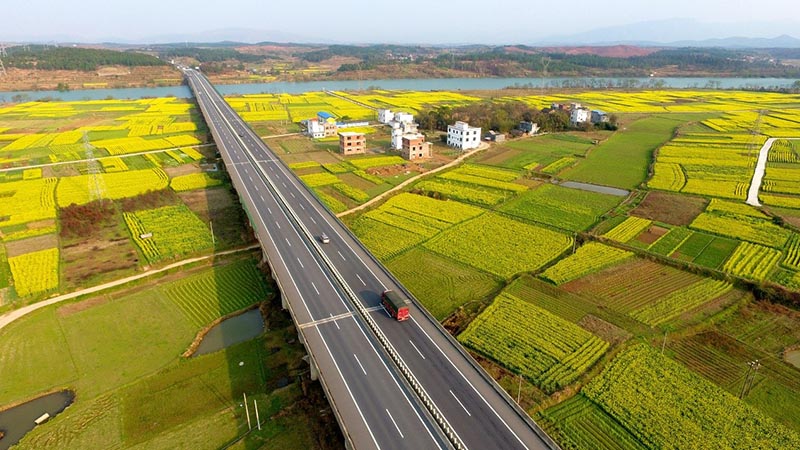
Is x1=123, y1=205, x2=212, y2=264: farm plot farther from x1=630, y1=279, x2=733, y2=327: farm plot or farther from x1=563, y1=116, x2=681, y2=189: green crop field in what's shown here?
x1=563, y1=116, x2=681, y2=189: green crop field

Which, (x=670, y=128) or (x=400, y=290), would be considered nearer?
(x=400, y=290)

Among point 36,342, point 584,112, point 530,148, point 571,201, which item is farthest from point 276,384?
point 584,112

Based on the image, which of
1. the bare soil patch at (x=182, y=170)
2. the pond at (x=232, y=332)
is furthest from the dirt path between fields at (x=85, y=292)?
the bare soil patch at (x=182, y=170)

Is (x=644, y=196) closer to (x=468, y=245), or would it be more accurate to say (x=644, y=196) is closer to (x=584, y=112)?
(x=468, y=245)

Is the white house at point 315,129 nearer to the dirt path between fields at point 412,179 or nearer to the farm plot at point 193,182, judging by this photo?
the farm plot at point 193,182

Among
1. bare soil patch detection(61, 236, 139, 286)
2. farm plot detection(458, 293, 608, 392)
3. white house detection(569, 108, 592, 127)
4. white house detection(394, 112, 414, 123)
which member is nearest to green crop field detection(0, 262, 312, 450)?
bare soil patch detection(61, 236, 139, 286)

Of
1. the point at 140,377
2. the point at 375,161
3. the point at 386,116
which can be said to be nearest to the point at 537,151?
the point at 375,161
